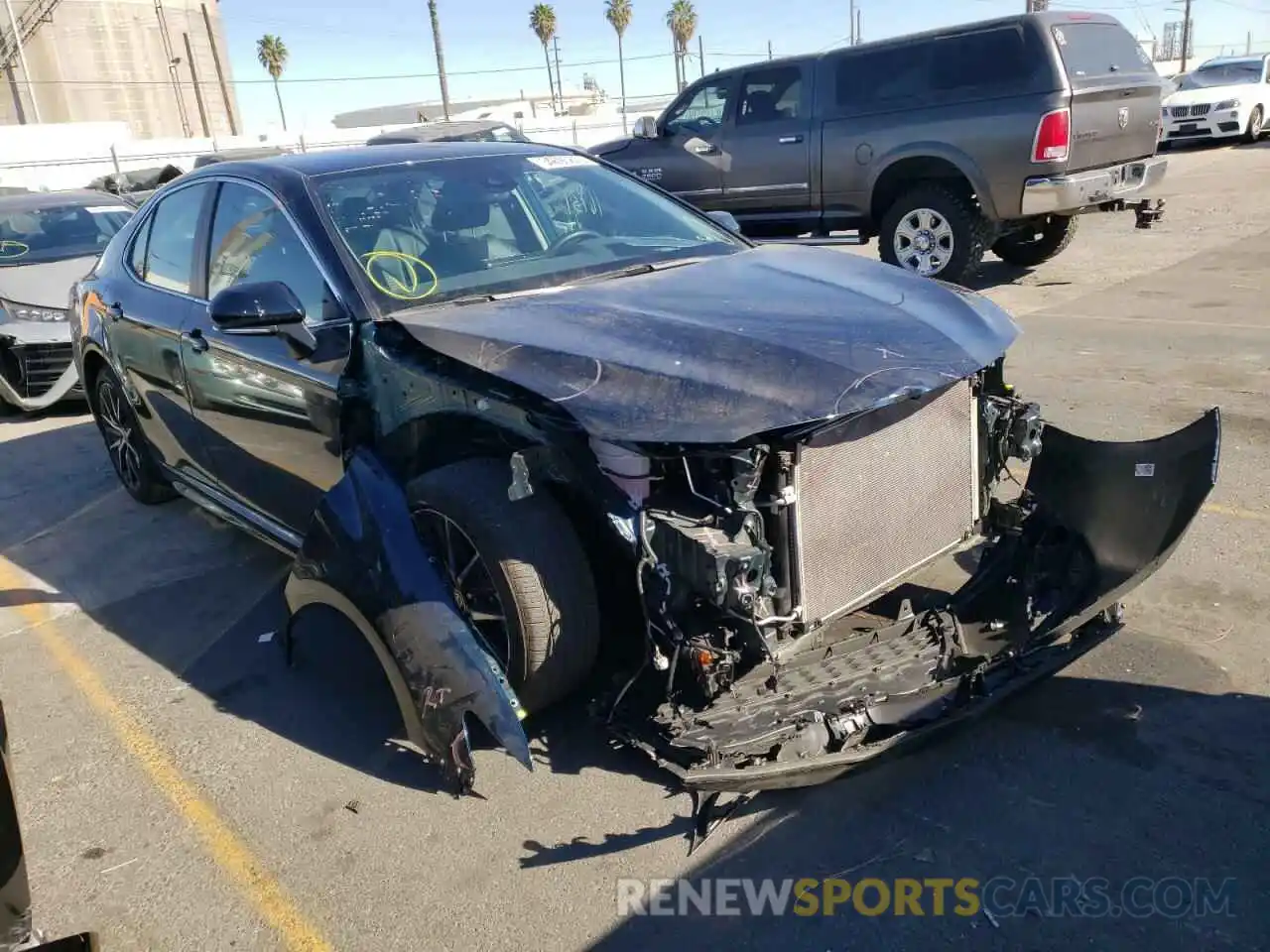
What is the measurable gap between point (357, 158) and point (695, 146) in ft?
24.8

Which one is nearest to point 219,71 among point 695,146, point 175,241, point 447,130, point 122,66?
point 122,66

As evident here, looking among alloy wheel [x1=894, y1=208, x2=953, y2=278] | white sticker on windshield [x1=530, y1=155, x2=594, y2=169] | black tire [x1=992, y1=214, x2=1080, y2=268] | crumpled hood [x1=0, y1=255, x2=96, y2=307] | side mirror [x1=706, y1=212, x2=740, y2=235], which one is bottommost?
black tire [x1=992, y1=214, x2=1080, y2=268]

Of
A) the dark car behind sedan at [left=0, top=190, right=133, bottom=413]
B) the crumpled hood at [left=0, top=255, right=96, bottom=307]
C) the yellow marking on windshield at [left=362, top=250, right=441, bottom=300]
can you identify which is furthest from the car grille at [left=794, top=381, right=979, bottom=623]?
the crumpled hood at [left=0, top=255, right=96, bottom=307]

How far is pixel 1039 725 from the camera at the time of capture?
325 centimetres

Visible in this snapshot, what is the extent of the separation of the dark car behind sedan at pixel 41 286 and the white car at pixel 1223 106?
2126cm

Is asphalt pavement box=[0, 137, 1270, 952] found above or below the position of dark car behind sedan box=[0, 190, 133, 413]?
below

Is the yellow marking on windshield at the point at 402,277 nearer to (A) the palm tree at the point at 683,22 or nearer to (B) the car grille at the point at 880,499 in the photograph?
(B) the car grille at the point at 880,499

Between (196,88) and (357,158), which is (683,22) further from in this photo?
(357,158)

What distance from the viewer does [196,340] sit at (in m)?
4.34

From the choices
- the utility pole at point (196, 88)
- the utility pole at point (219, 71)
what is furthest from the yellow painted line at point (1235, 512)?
the utility pole at point (219, 71)

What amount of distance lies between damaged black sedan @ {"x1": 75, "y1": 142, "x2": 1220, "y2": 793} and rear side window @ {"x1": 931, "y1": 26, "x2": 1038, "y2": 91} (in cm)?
619

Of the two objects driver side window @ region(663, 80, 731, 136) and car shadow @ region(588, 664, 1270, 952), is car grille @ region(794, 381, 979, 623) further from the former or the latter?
driver side window @ region(663, 80, 731, 136)

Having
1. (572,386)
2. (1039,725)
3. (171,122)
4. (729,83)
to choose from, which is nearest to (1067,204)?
(729,83)

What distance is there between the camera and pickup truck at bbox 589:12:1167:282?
8945 mm
